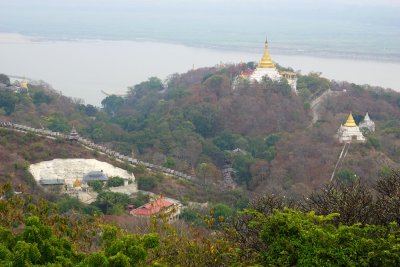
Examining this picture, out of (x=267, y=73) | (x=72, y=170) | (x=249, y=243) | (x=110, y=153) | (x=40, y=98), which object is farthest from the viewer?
(x=40, y=98)

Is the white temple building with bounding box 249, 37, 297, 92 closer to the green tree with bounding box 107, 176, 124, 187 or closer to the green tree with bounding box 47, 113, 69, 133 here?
the green tree with bounding box 47, 113, 69, 133

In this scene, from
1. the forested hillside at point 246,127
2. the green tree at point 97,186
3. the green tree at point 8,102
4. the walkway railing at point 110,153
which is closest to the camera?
the green tree at point 97,186

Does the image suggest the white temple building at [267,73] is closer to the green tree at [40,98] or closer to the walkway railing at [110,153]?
the walkway railing at [110,153]

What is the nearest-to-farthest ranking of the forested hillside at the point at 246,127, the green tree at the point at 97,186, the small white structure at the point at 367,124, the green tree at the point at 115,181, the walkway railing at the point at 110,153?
the green tree at the point at 97,186 < the green tree at the point at 115,181 < the forested hillside at the point at 246,127 < the walkway railing at the point at 110,153 < the small white structure at the point at 367,124

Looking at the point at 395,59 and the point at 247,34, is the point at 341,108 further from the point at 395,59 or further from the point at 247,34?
the point at 247,34

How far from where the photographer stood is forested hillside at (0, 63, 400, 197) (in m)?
28.7

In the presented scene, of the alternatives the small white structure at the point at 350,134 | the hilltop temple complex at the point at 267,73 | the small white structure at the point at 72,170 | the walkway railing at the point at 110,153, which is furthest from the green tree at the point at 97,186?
the hilltop temple complex at the point at 267,73

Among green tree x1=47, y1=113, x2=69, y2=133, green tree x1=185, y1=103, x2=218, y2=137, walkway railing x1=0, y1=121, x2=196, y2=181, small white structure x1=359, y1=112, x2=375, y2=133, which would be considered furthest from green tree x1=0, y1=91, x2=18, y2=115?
small white structure x1=359, y1=112, x2=375, y2=133

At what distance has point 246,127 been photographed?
35.7 metres

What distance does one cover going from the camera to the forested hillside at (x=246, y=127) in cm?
2866

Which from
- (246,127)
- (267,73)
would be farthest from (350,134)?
(267,73)

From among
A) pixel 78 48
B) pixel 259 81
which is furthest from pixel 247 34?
pixel 259 81

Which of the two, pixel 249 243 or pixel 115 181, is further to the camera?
pixel 115 181

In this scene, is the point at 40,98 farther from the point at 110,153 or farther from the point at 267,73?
the point at 267,73
